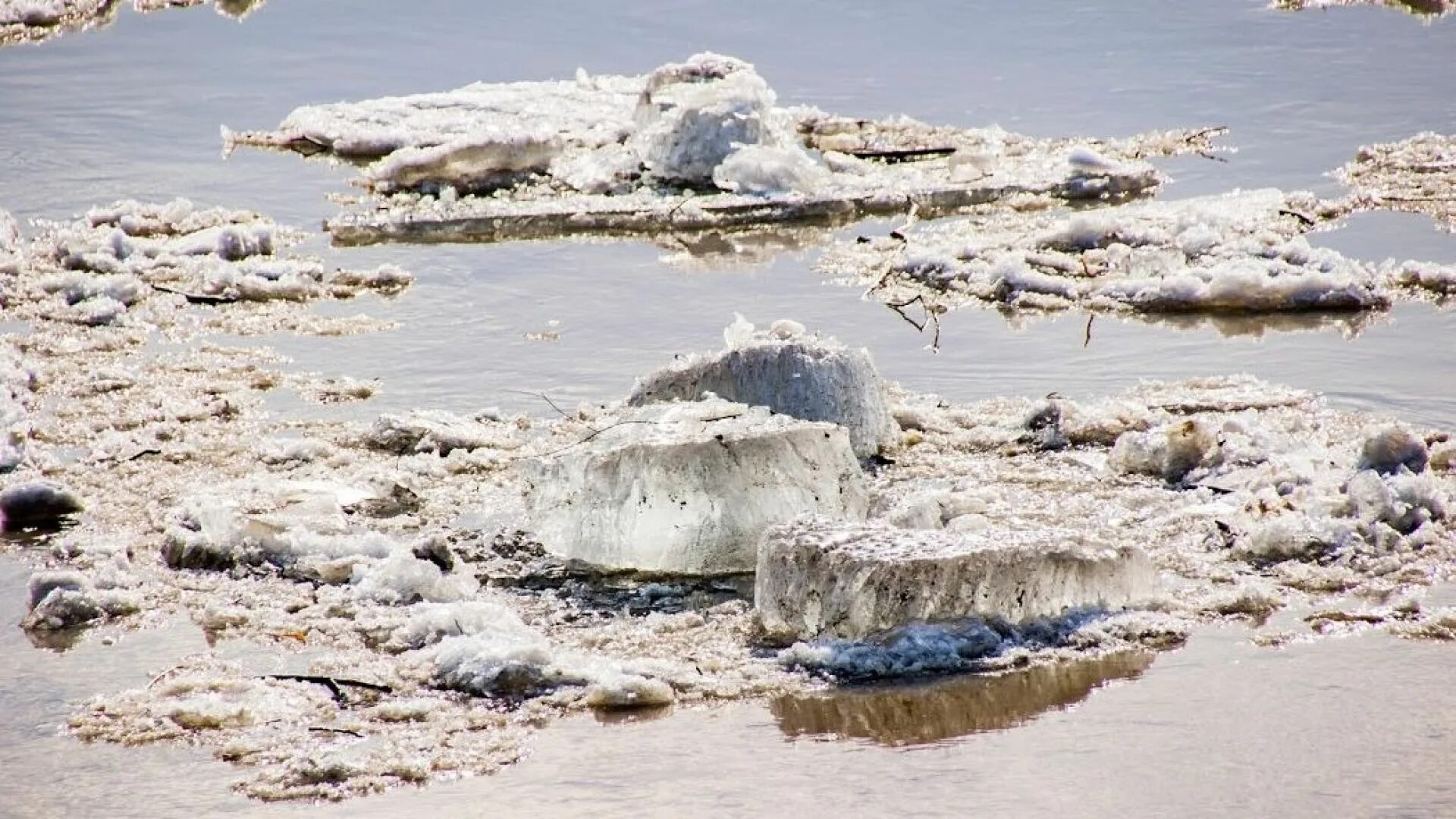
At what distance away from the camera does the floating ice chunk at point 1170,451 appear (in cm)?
410

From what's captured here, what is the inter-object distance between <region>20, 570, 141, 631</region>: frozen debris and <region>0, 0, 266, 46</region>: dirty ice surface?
7212 mm

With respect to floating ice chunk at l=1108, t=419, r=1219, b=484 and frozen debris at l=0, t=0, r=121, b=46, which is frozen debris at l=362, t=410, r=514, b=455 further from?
frozen debris at l=0, t=0, r=121, b=46

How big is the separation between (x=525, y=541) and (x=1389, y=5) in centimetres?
742

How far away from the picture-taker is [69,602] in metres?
3.51

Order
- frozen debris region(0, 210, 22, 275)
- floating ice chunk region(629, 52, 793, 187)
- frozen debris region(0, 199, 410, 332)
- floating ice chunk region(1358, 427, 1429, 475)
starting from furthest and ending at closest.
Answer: floating ice chunk region(629, 52, 793, 187) < frozen debris region(0, 210, 22, 275) < frozen debris region(0, 199, 410, 332) < floating ice chunk region(1358, 427, 1429, 475)

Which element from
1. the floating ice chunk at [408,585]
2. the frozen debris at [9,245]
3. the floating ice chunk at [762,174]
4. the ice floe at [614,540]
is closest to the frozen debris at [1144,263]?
the floating ice chunk at [762,174]

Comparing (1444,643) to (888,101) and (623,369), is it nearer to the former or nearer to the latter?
(623,369)

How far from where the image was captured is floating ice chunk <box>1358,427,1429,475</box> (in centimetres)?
389

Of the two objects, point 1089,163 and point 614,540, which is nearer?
point 614,540

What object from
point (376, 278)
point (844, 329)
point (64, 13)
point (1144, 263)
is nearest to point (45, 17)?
point (64, 13)

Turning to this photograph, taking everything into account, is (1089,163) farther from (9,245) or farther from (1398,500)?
(9,245)

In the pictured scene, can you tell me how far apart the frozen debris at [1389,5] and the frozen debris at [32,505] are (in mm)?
7505

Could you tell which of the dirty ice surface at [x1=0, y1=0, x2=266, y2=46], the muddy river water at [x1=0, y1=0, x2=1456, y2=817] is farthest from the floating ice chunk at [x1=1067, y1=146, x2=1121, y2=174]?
the dirty ice surface at [x1=0, y1=0, x2=266, y2=46]

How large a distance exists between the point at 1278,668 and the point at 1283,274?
101 inches
